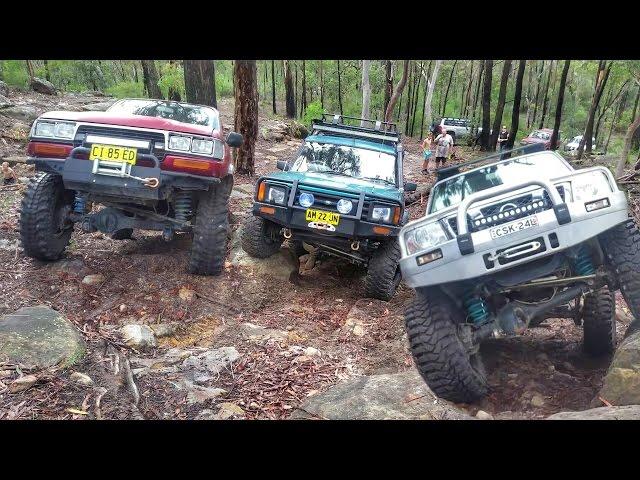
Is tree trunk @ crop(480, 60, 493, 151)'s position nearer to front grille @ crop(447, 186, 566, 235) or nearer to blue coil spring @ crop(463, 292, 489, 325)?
front grille @ crop(447, 186, 566, 235)

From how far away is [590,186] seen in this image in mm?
3658

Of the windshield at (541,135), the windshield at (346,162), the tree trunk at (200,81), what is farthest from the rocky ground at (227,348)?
the windshield at (541,135)

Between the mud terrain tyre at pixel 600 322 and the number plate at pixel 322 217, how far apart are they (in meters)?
2.55

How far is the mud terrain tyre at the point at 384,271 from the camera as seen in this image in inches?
232

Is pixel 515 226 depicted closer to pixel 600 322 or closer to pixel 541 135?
pixel 600 322

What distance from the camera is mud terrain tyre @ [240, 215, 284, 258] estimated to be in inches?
252

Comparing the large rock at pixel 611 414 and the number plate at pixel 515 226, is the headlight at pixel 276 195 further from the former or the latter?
the large rock at pixel 611 414

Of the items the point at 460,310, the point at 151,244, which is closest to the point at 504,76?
the point at 151,244

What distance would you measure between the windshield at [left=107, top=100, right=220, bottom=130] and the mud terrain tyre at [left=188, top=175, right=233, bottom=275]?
3.02 ft

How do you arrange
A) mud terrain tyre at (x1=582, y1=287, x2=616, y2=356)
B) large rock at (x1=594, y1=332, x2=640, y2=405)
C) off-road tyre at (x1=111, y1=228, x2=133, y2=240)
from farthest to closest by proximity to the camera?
off-road tyre at (x1=111, y1=228, x2=133, y2=240), mud terrain tyre at (x1=582, y1=287, x2=616, y2=356), large rock at (x1=594, y1=332, x2=640, y2=405)

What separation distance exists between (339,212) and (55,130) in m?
2.98

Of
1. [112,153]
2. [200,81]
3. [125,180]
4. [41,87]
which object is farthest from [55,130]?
[41,87]

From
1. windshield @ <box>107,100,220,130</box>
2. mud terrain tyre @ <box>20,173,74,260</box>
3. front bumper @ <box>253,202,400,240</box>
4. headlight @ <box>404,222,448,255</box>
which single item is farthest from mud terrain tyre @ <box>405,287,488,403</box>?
mud terrain tyre @ <box>20,173,74,260</box>

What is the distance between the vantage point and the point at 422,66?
3550 cm
